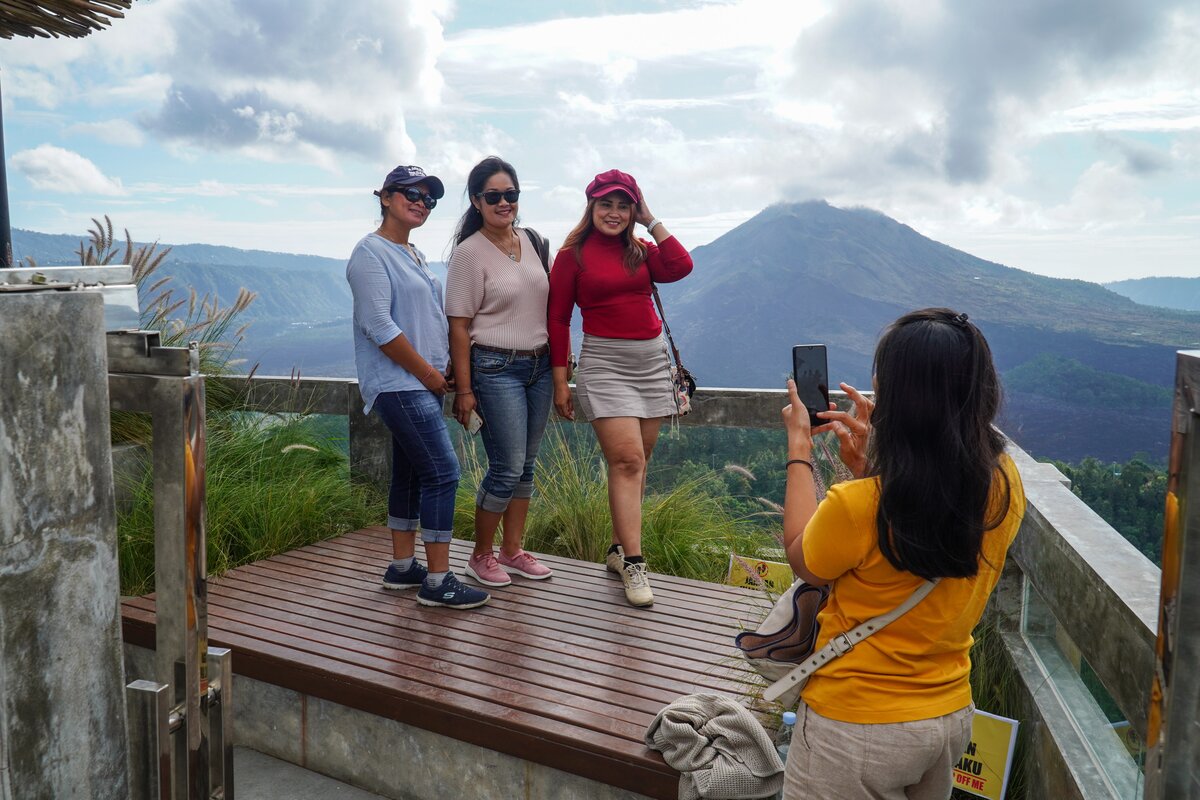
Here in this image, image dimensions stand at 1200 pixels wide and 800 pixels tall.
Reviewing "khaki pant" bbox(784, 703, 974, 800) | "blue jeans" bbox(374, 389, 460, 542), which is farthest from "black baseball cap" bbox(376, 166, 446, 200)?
"khaki pant" bbox(784, 703, 974, 800)

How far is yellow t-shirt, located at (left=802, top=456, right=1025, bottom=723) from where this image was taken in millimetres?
1875

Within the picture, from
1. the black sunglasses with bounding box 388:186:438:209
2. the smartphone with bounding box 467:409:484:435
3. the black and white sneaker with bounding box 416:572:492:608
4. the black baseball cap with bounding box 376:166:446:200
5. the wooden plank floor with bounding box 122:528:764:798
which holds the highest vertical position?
the black baseball cap with bounding box 376:166:446:200

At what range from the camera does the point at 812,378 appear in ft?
7.64

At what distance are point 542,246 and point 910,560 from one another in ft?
8.86

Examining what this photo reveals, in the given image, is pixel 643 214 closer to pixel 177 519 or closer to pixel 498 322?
pixel 498 322

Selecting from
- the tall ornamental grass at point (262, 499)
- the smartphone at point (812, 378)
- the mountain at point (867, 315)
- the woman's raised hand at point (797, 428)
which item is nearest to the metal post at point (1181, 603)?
the woman's raised hand at point (797, 428)

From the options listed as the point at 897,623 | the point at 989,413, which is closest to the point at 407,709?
the point at 897,623

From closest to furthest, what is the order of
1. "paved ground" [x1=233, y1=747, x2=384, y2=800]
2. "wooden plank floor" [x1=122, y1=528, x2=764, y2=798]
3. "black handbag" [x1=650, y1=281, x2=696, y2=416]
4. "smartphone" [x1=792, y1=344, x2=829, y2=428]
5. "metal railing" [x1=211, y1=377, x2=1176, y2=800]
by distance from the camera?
1. "metal railing" [x1=211, y1=377, x2=1176, y2=800]
2. "smartphone" [x1=792, y1=344, x2=829, y2=428]
3. "wooden plank floor" [x1=122, y1=528, x2=764, y2=798]
4. "paved ground" [x1=233, y1=747, x2=384, y2=800]
5. "black handbag" [x1=650, y1=281, x2=696, y2=416]

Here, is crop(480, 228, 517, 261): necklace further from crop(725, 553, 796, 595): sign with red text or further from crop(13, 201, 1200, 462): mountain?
crop(13, 201, 1200, 462): mountain

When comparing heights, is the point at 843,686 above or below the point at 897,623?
below

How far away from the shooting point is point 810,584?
210 cm

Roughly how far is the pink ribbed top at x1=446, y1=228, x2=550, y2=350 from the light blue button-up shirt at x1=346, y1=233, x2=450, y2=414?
4.2 inches

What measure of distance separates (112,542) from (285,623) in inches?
103

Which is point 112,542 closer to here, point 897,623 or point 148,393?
point 148,393
